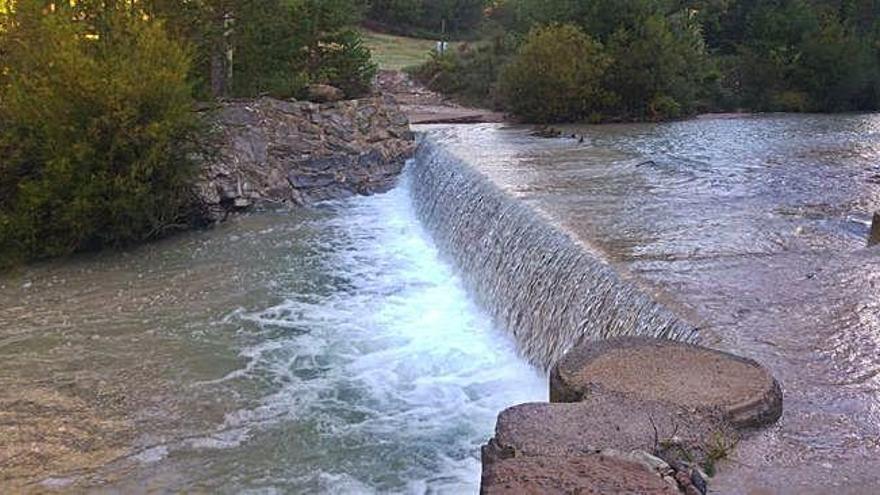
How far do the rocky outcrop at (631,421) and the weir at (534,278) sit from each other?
66 centimetres

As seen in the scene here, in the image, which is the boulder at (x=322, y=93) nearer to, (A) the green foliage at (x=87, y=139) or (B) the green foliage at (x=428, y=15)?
(A) the green foliage at (x=87, y=139)

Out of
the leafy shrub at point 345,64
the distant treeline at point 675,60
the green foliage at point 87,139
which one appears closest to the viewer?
the green foliage at point 87,139

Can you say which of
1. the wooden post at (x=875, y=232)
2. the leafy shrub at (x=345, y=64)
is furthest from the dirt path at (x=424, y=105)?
the wooden post at (x=875, y=232)

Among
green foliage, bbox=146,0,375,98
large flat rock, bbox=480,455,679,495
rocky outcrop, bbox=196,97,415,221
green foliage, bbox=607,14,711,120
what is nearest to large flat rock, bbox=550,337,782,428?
large flat rock, bbox=480,455,679,495

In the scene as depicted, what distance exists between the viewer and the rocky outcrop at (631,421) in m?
3.33

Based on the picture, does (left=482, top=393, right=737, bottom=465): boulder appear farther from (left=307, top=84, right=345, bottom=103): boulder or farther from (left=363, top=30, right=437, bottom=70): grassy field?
(left=363, top=30, right=437, bottom=70): grassy field

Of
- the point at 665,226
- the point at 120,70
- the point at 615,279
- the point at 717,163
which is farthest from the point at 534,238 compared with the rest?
the point at 120,70

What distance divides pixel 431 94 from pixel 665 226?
15.8 metres

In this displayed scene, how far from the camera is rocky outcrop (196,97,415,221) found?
40.0ft

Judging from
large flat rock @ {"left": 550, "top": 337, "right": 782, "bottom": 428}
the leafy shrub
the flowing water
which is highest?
the leafy shrub

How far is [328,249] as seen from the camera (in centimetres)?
1049

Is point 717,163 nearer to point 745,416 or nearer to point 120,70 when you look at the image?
point 120,70

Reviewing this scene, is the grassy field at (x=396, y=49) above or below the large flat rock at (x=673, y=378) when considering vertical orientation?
above

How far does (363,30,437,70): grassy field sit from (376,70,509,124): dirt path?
205cm
